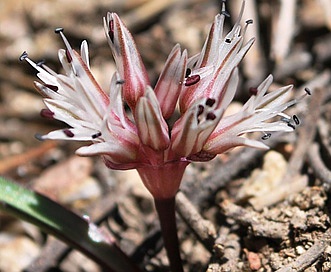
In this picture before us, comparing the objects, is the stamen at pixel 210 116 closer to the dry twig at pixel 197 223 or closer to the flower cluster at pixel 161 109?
the flower cluster at pixel 161 109

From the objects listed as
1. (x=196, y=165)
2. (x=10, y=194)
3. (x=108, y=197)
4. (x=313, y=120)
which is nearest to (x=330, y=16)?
(x=313, y=120)

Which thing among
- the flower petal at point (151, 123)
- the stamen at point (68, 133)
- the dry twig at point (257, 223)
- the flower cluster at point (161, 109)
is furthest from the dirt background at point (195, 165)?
the stamen at point (68, 133)

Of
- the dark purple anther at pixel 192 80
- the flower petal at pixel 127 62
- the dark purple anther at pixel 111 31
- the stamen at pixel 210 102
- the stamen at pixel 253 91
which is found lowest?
the stamen at pixel 253 91

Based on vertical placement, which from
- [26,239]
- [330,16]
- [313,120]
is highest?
[330,16]

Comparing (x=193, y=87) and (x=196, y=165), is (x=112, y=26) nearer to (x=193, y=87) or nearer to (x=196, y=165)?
(x=193, y=87)

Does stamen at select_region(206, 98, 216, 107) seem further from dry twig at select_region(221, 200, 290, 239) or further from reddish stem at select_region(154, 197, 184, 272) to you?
dry twig at select_region(221, 200, 290, 239)

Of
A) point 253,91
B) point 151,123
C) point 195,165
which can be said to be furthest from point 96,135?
point 195,165

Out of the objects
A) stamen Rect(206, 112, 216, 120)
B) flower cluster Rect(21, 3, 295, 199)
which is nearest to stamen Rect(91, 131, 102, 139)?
flower cluster Rect(21, 3, 295, 199)

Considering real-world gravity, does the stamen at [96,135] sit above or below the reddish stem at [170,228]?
above
